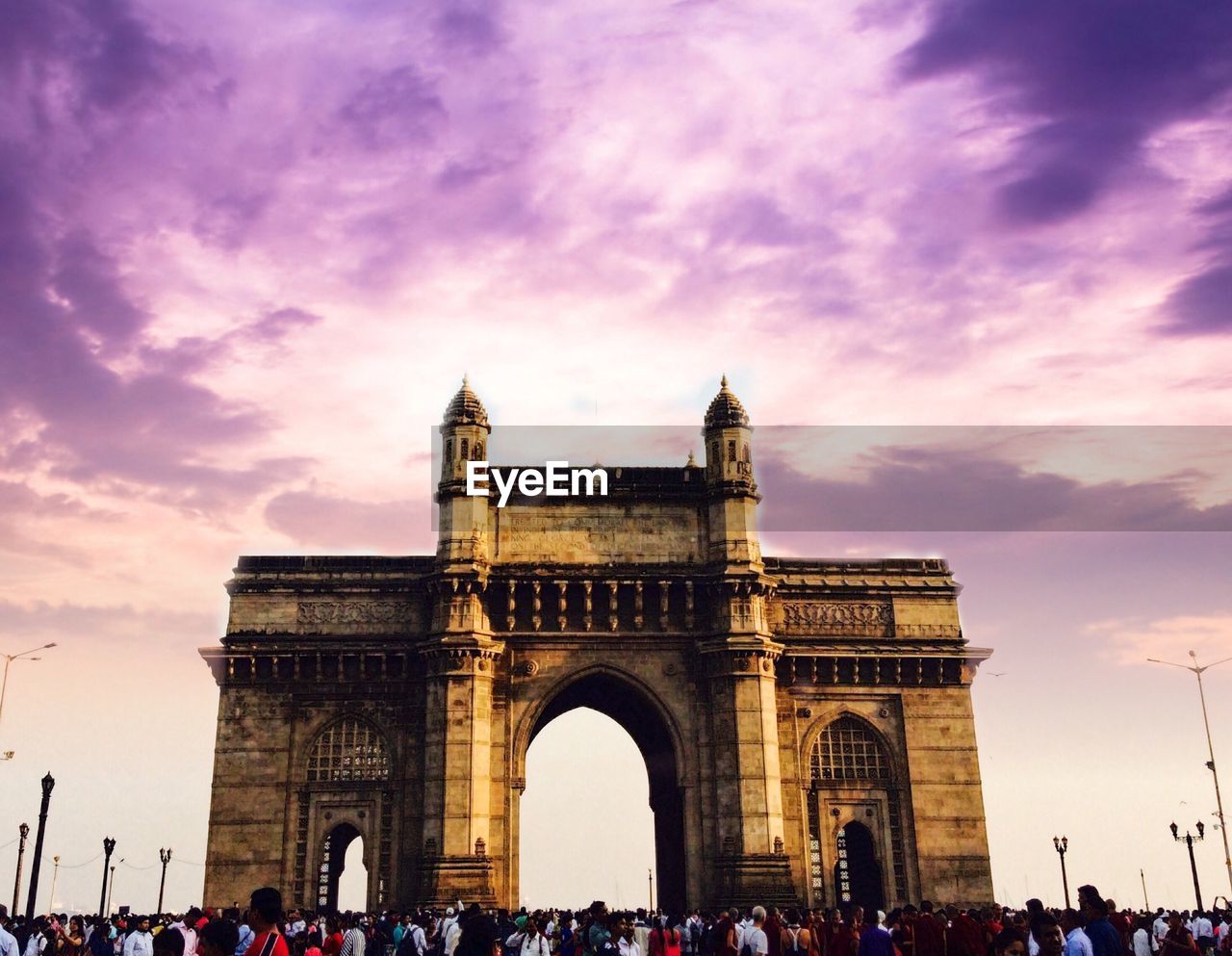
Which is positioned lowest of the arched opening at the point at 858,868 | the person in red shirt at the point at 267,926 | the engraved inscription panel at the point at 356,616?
the person in red shirt at the point at 267,926

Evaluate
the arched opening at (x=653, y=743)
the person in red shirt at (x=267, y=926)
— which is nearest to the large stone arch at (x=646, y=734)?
the arched opening at (x=653, y=743)

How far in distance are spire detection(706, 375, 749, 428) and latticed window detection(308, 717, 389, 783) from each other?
1493 centimetres

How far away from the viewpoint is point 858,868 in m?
42.0

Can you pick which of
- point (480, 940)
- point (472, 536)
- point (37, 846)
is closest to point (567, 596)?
point (472, 536)

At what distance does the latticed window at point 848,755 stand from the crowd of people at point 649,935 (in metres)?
10.2

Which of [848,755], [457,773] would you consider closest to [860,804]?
[848,755]

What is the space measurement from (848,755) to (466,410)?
16.8 meters

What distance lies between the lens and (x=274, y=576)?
41.0 metres

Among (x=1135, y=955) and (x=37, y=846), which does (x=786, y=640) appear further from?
(x=37, y=846)

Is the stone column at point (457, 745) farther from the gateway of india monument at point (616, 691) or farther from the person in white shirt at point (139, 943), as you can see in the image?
the person in white shirt at point (139, 943)

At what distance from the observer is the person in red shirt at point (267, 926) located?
9.66 m

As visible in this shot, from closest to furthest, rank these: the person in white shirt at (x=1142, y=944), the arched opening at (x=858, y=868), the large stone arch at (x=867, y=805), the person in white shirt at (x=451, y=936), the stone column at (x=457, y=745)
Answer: the person in white shirt at (x=1142, y=944) < the person in white shirt at (x=451, y=936) < the stone column at (x=457, y=745) < the large stone arch at (x=867, y=805) < the arched opening at (x=858, y=868)

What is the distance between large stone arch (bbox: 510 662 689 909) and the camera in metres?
39.5

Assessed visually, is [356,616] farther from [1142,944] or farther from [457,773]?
[1142,944]
